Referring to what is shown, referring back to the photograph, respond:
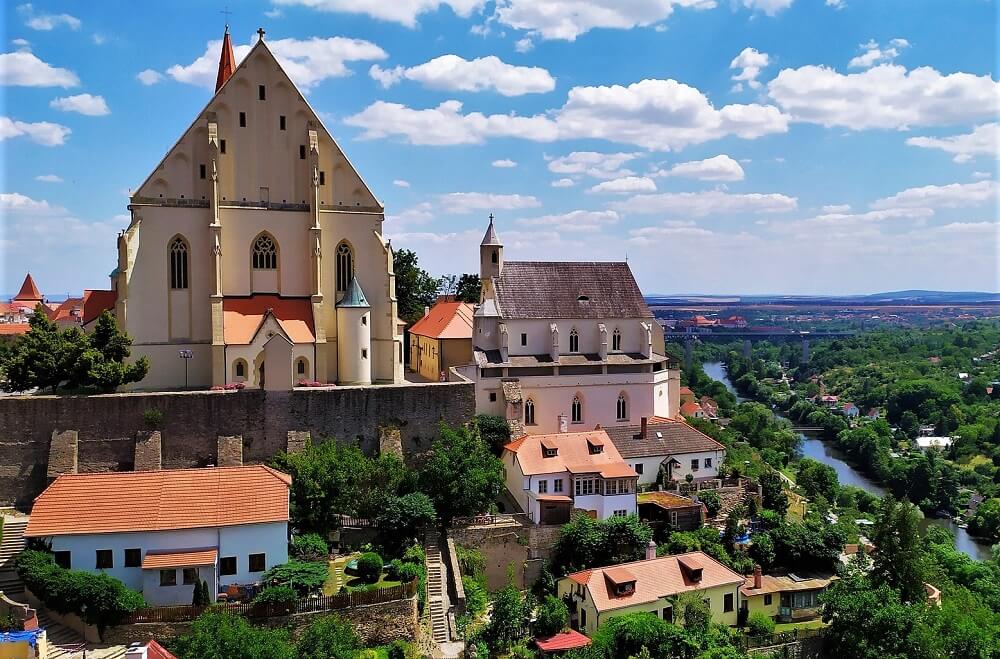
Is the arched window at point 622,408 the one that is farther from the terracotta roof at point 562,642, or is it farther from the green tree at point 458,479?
the terracotta roof at point 562,642

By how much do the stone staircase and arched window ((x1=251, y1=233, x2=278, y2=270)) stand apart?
1745 cm

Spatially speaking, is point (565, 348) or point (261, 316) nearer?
point (261, 316)

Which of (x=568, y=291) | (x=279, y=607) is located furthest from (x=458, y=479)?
(x=568, y=291)

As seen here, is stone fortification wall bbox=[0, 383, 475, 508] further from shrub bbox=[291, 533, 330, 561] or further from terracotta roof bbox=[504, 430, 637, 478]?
shrub bbox=[291, 533, 330, 561]

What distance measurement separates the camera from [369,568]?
3203 centimetres

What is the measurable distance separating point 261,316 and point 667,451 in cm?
2378

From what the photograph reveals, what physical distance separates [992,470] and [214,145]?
8489 centimetres

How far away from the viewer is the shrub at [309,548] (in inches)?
1307

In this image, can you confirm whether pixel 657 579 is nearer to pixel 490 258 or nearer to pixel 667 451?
pixel 667 451

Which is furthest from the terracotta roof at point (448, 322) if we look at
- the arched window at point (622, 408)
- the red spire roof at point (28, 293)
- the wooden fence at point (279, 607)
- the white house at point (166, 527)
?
the red spire roof at point (28, 293)

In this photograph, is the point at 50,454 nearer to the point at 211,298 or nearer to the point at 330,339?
the point at 211,298

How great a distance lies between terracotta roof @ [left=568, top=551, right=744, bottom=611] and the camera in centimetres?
3422

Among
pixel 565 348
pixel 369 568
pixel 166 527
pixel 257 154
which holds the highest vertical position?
pixel 257 154

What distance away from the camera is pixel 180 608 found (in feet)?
93.4
